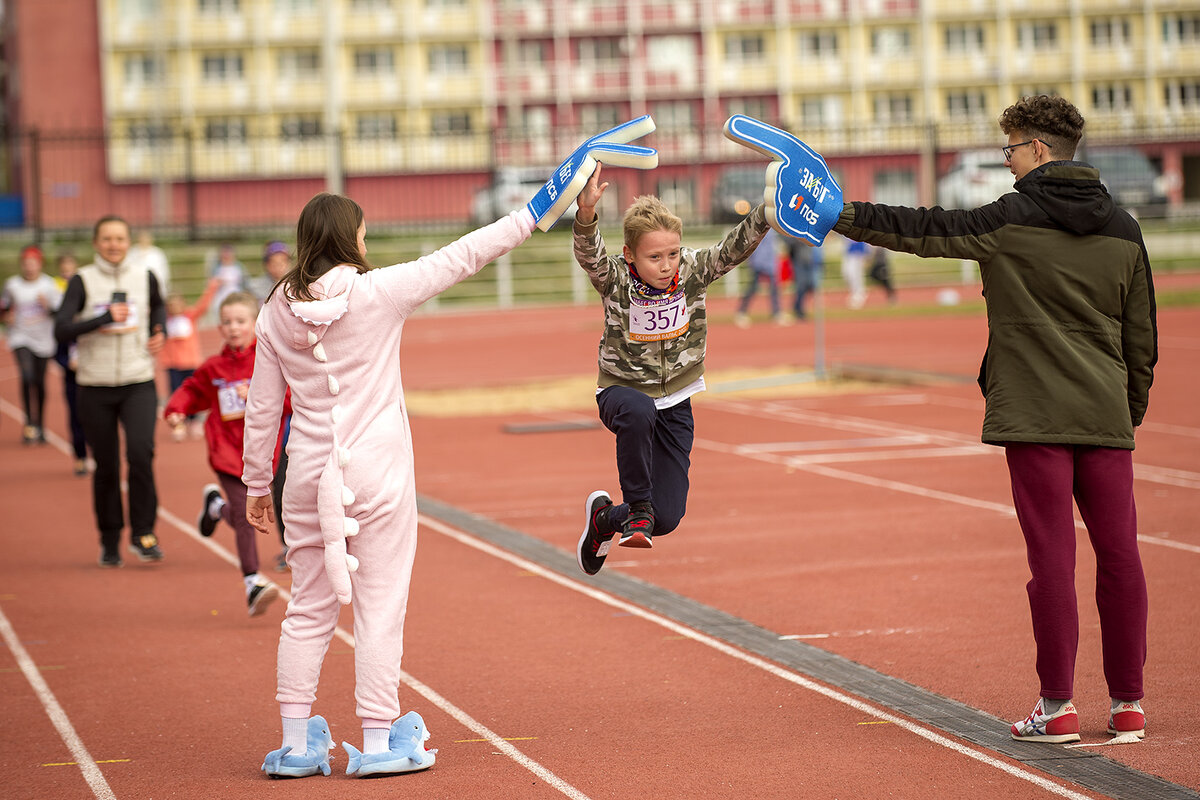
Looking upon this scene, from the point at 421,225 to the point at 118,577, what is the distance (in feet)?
98.1

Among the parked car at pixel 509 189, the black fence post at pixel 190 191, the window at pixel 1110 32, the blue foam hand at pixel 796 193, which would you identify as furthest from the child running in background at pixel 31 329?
the window at pixel 1110 32

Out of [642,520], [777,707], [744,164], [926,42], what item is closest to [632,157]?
[642,520]

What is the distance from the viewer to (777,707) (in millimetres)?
6309

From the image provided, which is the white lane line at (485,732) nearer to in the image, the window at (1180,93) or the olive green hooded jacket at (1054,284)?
the olive green hooded jacket at (1054,284)

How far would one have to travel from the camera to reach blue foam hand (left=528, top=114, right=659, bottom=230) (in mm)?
5340

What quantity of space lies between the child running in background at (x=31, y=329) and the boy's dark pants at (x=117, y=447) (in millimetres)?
6811

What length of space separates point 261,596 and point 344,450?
9.65ft

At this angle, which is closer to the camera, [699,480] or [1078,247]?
[1078,247]

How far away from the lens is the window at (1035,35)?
62188 millimetres

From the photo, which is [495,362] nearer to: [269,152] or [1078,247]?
[1078,247]

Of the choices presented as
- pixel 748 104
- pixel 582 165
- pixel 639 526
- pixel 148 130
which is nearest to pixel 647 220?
pixel 582 165

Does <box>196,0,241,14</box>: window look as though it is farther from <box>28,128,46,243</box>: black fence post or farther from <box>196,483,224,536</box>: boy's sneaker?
<box>196,483,224,536</box>: boy's sneaker

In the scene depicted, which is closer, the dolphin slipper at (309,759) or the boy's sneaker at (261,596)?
the dolphin slipper at (309,759)

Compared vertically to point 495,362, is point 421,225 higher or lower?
higher
